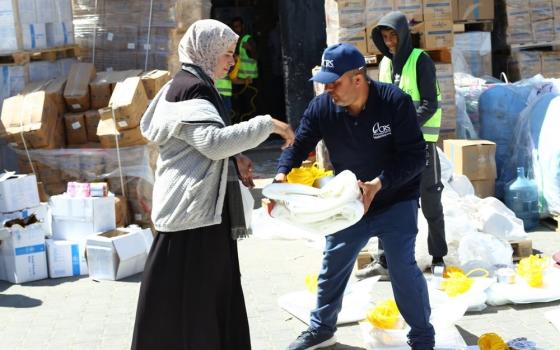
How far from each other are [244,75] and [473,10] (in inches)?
141

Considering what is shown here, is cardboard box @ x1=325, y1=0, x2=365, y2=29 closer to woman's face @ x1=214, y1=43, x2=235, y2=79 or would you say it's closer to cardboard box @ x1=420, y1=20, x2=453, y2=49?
cardboard box @ x1=420, y1=20, x2=453, y2=49

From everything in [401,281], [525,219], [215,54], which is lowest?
[525,219]

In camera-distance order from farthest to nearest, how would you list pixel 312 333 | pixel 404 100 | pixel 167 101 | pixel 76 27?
pixel 76 27
pixel 312 333
pixel 404 100
pixel 167 101

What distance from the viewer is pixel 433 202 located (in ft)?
20.9

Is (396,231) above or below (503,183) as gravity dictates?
above

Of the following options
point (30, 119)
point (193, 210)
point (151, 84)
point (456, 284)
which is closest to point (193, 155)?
point (193, 210)

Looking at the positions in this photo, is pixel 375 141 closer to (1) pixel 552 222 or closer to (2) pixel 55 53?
(1) pixel 552 222

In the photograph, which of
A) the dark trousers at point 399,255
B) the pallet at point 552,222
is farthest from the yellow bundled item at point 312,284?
the pallet at point 552,222

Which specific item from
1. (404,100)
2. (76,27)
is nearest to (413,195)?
(404,100)

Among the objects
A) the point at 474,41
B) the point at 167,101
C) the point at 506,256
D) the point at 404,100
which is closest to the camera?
the point at 167,101

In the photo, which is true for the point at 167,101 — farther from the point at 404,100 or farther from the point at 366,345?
the point at 366,345

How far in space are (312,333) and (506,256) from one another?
84.9 inches

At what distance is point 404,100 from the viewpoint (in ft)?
15.3

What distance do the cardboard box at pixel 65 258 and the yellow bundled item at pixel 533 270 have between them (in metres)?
3.43
